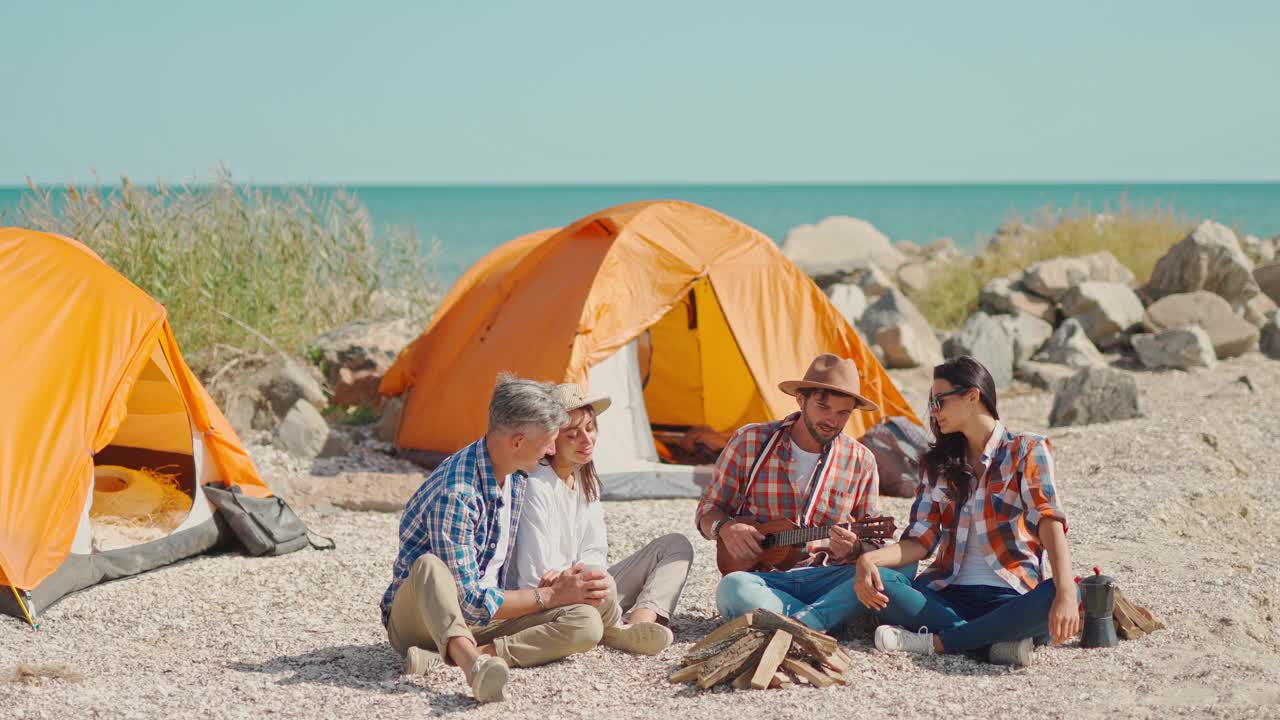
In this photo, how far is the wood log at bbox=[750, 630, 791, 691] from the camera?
13.1 feet

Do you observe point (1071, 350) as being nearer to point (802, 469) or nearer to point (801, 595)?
point (802, 469)

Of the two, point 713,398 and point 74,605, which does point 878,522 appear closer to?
point 74,605

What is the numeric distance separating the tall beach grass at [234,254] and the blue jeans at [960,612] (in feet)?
20.6

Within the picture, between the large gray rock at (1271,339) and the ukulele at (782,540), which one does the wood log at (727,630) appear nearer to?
the ukulele at (782,540)

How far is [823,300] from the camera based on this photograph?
8141 millimetres

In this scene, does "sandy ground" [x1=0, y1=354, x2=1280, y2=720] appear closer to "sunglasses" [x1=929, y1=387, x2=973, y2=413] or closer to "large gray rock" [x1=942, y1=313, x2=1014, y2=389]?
"sunglasses" [x1=929, y1=387, x2=973, y2=413]

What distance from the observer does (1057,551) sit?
407 cm

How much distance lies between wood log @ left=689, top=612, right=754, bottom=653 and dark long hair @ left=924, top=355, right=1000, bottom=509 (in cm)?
85

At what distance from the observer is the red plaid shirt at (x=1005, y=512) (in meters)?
4.21

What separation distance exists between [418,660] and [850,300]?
1012cm

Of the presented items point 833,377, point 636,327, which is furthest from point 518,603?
point 636,327

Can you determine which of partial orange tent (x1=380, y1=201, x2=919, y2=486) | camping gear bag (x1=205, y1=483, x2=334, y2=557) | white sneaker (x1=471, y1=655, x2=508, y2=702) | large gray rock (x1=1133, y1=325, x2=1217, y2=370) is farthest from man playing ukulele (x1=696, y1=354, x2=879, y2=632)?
large gray rock (x1=1133, y1=325, x2=1217, y2=370)

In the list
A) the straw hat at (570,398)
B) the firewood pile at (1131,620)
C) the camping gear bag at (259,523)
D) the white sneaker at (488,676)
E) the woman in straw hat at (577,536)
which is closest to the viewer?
the white sneaker at (488,676)

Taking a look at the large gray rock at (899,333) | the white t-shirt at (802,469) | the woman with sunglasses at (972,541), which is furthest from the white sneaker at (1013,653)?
the large gray rock at (899,333)
